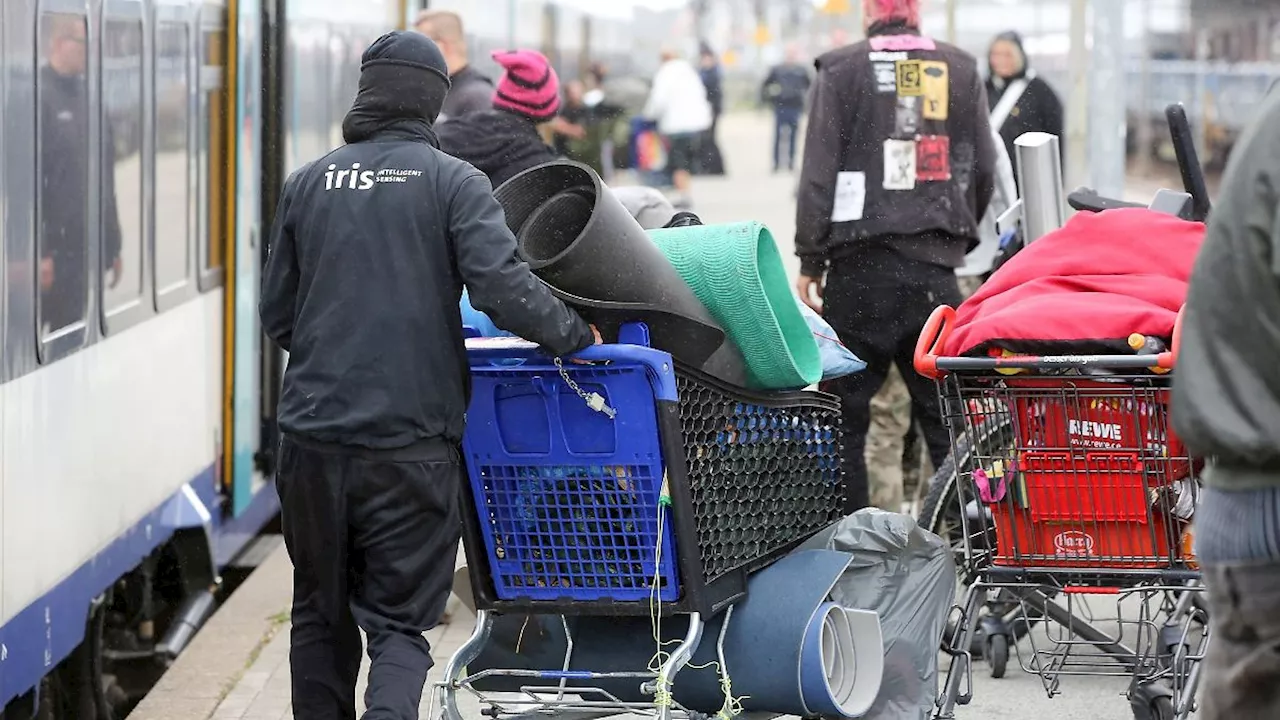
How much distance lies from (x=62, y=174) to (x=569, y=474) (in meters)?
2.15

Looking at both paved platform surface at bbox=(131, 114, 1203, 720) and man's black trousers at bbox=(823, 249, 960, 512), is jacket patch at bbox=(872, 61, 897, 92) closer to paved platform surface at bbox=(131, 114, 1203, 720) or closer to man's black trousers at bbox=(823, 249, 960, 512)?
man's black trousers at bbox=(823, 249, 960, 512)

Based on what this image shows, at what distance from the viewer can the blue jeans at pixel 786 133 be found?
30.7 m

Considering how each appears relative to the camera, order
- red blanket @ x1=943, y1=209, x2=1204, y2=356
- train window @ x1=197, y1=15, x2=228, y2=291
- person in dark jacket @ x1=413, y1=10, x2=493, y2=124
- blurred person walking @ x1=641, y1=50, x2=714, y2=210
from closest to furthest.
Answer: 1. red blanket @ x1=943, y1=209, x2=1204, y2=356
2. person in dark jacket @ x1=413, y1=10, x2=493, y2=124
3. train window @ x1=197, y1=15, x2=228, y2=291
4. blurred person walking @ x1=641, y1=50, x2=714, y2=210

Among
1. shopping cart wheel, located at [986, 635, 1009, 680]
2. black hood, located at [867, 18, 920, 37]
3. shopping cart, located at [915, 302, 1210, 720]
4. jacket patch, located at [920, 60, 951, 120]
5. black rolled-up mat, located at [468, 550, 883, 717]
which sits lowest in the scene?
shopping cart wheel, located at [986, 635, 1009, 680]

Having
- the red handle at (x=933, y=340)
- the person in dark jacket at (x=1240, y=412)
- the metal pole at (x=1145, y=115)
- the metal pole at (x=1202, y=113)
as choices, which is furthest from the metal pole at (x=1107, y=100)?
the metal pole at (x=1145, y=115)

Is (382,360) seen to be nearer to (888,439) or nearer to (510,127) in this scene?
(510,127)

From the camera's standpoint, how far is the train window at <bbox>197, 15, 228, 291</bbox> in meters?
7.82

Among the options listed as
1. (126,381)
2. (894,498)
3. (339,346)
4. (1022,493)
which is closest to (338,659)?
(339,346)

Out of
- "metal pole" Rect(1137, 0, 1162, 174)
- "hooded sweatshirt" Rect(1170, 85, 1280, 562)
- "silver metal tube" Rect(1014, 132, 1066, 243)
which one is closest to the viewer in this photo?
"hooded sweatshirt" Rect(1170, 85, 1280, 562)

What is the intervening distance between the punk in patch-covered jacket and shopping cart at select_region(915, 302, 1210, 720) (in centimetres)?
184

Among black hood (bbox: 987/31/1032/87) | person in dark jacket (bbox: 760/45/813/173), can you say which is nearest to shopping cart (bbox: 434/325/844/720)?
black hood (bbox: 987/31/1032/87)

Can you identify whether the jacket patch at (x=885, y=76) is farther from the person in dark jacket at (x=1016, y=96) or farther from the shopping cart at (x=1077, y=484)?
the person in dark jacket at (x=1016, y=96)

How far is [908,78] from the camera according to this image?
6.45 m

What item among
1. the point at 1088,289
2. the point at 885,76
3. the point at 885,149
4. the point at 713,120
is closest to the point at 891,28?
the point at 885,76
